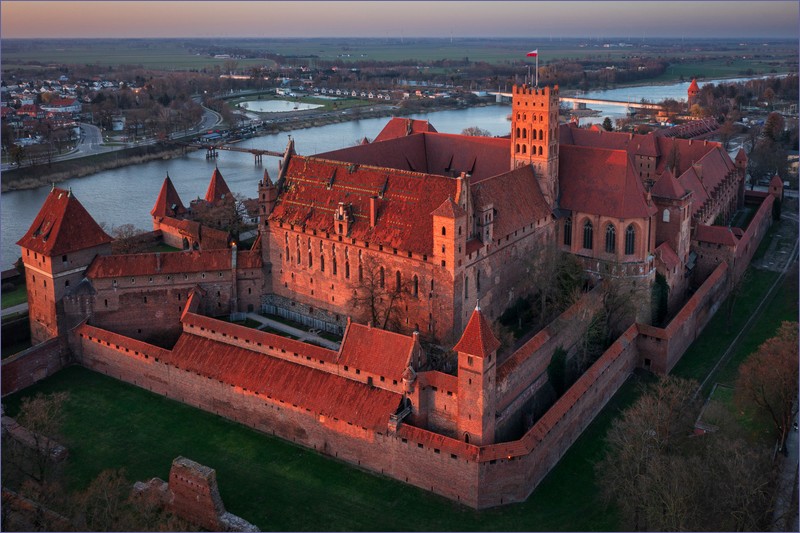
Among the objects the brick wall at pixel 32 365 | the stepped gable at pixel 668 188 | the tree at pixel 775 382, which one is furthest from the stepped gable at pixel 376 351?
the stepped gable at pixel 668 188

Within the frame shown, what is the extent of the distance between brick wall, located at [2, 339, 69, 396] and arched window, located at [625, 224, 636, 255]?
29.1 m

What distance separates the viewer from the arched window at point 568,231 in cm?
4272

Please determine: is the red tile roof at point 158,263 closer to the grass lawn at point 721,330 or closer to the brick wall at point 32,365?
the brick wall at point 32,365

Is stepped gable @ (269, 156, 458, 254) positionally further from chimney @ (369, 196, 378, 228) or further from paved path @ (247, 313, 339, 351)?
paved path @ (247, 313, 339, 351)

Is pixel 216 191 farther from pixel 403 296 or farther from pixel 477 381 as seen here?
pixel 477 381

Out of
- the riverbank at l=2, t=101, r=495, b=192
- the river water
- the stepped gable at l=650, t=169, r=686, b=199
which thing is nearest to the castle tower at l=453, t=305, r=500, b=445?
the stepped gable at l=650, t=169, r=686, b=199

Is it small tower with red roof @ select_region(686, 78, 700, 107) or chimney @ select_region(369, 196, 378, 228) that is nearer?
chimney @ select_region(369, 196, 378, 228)

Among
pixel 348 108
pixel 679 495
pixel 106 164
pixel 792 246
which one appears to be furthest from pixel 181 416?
pixel 348 108

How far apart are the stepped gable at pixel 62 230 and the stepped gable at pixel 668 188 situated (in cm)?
2981

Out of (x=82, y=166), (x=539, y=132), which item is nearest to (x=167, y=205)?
(x=539, y=132)

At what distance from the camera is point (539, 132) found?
137 ft

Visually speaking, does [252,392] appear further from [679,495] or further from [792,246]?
[792,246]

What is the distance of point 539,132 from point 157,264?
21026 millimetres

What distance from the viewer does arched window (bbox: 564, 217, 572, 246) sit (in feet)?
140
